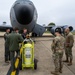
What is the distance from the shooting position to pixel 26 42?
9.38 metres

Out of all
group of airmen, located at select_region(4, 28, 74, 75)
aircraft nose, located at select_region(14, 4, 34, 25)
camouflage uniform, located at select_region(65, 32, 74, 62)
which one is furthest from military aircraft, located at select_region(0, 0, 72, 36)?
camouflage uniform, located at select_region(65, 32, 74, 62)

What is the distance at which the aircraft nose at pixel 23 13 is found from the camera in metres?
15.7

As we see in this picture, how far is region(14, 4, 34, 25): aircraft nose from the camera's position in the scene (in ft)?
51.5

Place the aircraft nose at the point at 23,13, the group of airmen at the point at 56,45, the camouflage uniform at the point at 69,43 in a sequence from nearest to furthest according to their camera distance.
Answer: the group of airmen at the point at 56,45 → the camouflage uniform at the point at 69,43 → the aircraft nose at the point at 23,13

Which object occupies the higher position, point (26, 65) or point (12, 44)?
point (12, 44)

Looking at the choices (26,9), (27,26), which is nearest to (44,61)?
(26,9)

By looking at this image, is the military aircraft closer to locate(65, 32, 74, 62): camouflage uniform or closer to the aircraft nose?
the aircraft nose

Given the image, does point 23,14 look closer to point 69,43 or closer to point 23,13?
point 23,13

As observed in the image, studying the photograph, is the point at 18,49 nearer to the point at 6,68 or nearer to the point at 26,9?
the point at 6,68

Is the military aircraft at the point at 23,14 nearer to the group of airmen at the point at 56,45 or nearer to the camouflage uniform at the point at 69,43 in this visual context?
the group of airmen at the point at 56,45

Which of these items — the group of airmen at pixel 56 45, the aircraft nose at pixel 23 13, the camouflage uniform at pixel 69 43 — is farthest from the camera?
the aircraft nose at pixel 23 13

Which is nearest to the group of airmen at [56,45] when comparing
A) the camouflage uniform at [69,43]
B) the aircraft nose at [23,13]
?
the camouflage uniform at [69,43]

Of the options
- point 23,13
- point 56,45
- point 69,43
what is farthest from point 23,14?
point 56,45

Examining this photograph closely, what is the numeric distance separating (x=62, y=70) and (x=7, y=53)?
112 inches
